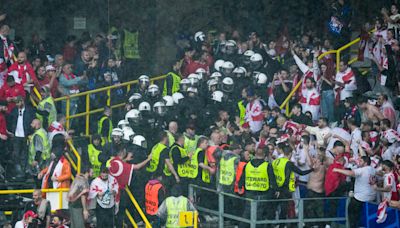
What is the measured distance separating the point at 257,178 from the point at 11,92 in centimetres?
485

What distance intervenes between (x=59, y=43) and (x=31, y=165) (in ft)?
19.4

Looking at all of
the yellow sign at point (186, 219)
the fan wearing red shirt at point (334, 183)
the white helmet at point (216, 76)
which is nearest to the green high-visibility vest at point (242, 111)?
the white helmet at point (216, 76)

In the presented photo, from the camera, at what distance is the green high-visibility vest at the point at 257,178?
19109 millimetres

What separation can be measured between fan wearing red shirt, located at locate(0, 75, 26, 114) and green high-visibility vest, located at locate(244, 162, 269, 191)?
4.46m

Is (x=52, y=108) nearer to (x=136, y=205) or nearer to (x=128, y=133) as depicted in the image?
(x=128, y=133)

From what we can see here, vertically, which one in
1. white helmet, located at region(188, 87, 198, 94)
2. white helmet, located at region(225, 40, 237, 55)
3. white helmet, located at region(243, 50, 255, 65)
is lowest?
white helmet, located at region(188, 87, 198, 94)

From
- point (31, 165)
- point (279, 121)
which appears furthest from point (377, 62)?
point (31, 165)

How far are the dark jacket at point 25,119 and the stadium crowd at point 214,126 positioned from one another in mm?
22

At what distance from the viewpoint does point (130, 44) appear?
2622 centimetres

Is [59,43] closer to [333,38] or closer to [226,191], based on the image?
[333,38]

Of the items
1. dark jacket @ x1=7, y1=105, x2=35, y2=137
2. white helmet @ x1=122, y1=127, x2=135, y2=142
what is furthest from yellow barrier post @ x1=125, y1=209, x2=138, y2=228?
dark jacket @ x1=7, y1=105, x2=35, y2=137

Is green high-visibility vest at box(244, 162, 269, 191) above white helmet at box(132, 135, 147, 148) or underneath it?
underneath

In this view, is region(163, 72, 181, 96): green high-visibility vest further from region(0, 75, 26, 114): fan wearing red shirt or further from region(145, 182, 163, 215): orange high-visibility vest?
region(145, 182, 163, 215): orange high-visibility vest

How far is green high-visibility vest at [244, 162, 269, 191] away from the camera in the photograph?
19109 millimetres
